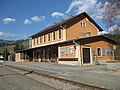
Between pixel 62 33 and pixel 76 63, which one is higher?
pixel 62 33

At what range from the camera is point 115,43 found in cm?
3350

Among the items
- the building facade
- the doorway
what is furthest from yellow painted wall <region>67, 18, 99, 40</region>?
the doorway

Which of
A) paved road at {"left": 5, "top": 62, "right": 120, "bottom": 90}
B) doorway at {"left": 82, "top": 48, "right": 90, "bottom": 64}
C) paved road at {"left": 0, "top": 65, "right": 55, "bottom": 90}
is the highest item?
doorway at {"left": 82, "top": 48, "right": 90, "bottom": 64}

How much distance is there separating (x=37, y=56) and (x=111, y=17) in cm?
1939

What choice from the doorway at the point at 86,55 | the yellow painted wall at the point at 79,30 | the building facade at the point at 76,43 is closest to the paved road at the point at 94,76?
the doorway at the point at 86,55

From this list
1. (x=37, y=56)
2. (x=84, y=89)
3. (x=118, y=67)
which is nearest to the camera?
(x=84, y=89)

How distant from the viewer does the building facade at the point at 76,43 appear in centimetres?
2817

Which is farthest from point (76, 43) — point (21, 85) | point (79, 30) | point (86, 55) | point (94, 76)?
point (21, 85)

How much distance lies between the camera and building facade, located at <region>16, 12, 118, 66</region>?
28172mm

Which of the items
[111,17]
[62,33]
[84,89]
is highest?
[111,17]

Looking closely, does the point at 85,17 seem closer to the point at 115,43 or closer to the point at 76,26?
the point at 76,26

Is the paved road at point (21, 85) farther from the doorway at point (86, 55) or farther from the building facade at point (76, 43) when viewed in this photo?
A: the doorway at point (86, 55)

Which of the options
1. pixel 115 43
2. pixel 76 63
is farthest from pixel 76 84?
pixel 115 43

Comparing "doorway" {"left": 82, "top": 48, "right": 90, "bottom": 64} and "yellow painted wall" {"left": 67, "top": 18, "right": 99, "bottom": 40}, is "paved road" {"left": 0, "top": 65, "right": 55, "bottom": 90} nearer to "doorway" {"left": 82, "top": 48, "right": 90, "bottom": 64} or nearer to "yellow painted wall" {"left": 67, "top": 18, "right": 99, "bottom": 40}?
"doorway" {"left": 82, "top": 48, "right": 90, "bottom": 64}
